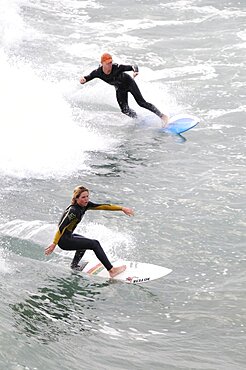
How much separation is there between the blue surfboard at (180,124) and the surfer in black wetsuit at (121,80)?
16 cm

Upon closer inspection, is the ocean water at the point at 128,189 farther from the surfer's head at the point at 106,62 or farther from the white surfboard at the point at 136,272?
the surfer's head at the point at 106,62

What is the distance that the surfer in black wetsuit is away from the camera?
61.5ft

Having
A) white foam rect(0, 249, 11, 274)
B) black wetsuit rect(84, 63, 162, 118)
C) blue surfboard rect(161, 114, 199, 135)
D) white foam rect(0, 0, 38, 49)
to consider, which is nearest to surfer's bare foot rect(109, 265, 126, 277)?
white foam rect(0, 249, 11, 274)

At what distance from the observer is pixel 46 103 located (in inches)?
877

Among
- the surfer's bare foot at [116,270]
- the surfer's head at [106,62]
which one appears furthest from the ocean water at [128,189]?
the surfer's head at [106,62]

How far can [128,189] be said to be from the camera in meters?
16.3

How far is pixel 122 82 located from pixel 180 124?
1.79 meters

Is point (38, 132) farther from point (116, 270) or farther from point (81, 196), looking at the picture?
point (116, 270)

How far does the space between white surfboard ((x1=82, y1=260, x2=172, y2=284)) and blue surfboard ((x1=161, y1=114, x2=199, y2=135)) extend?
25.1 ft

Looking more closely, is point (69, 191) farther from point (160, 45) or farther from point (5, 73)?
point (160, 45)

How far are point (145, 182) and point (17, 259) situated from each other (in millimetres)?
4583

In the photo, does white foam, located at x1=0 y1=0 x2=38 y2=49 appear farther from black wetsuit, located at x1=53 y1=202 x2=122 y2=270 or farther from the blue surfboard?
black wetsuit, located at x1=53 y1=202 x2=122 y2=270

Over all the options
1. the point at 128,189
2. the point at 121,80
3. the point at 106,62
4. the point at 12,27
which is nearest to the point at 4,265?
the point at 128,189

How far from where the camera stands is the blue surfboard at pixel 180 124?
19.6m
